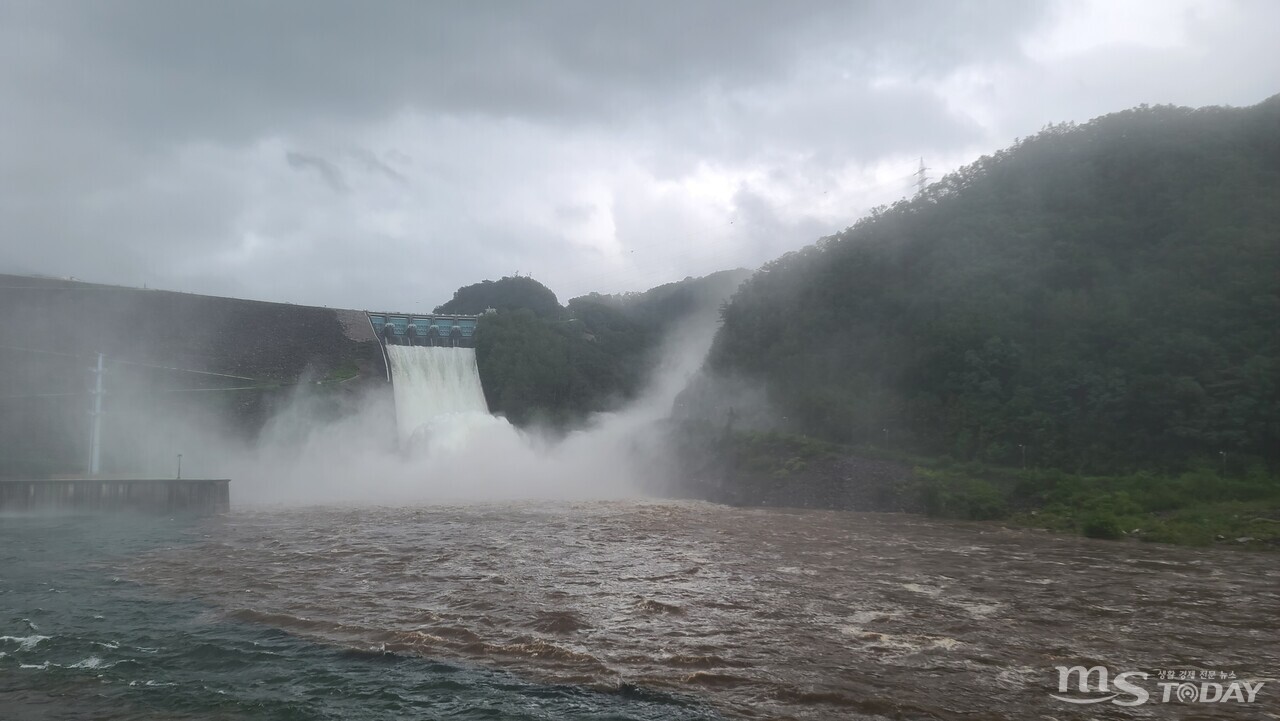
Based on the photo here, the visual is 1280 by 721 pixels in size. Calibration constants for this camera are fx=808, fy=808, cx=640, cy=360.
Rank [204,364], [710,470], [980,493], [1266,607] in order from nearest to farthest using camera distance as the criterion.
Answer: [1266,607], [980,493], [710,470], [204,364]

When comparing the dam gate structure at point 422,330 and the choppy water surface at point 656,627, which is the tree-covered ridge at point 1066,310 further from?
the dam gate structure at point 422,330

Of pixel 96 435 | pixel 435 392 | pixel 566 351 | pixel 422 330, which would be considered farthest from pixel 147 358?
pixel 566 351

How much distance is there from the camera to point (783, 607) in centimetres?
1405

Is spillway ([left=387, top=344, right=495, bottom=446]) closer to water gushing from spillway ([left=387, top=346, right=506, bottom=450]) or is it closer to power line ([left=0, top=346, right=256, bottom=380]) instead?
water gushing from spillway ([left=387, top=346, right=506, bottom=450])

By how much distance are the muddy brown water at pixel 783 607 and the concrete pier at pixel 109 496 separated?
9345 millimetres

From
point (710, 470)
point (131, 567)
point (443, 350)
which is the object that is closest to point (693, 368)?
point (443, 350)

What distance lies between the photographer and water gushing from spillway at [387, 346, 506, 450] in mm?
48000

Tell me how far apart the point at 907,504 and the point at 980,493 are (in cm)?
262

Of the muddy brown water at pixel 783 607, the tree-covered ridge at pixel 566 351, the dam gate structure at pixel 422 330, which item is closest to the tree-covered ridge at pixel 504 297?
the tree-covered ridge at pixel 566 351

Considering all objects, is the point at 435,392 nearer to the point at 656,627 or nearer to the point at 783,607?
the point at 783,607

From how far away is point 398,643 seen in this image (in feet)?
38.3

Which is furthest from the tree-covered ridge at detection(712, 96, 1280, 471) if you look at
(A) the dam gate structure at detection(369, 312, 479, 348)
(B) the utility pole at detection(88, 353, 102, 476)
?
(B) the utility pole at detection(88, 353, 102, 476)

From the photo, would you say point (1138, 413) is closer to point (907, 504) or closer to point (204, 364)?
point (907, 504)

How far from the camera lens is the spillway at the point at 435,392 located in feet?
160
